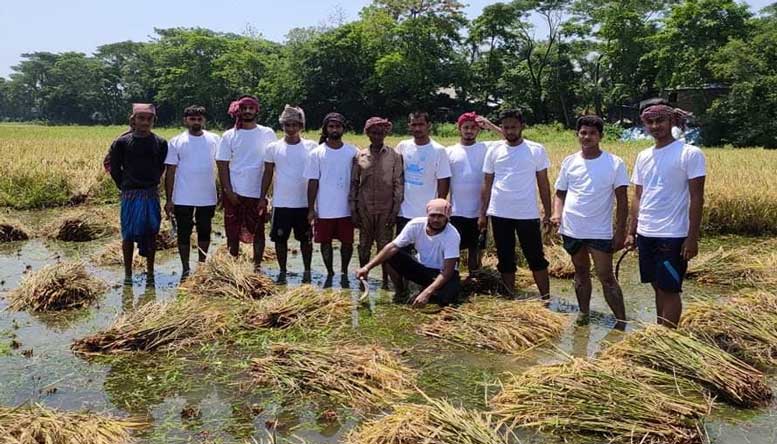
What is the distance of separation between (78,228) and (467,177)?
560 cm

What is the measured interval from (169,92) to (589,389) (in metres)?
58.4

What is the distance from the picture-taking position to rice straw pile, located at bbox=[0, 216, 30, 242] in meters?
8.46

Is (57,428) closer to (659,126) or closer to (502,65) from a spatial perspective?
(659,126)

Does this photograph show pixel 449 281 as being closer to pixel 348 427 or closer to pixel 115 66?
pixel 348 427

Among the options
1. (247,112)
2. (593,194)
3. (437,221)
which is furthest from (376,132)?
(593,194)

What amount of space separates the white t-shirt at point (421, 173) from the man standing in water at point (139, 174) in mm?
2442

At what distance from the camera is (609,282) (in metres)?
5.09

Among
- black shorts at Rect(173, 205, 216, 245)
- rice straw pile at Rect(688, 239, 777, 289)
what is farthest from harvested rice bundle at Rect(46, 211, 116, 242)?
rice straw pile at Rect(688, 239, 777, 289)

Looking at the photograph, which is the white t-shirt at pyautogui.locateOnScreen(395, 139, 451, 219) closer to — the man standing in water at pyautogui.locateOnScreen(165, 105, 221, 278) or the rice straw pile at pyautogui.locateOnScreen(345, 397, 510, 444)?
the man standing in water at pyautogui.locateOnScreen(165, 105, 221, 278)

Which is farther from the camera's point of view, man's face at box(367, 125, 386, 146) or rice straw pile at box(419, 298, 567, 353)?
man's face at box(367, 125, 386, 146)

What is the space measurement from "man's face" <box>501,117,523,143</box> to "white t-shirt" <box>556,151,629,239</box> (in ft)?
1.90

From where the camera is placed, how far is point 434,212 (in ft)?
17.6

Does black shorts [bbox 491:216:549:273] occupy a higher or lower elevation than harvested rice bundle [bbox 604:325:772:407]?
higher

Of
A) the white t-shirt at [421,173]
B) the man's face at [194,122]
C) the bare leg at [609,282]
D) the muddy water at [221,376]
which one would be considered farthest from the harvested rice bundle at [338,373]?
the man's face at [194,122]
